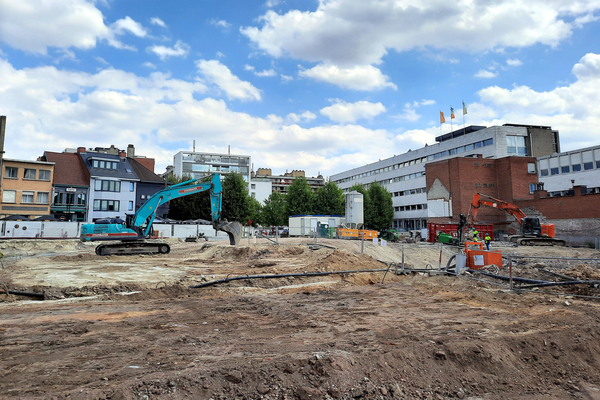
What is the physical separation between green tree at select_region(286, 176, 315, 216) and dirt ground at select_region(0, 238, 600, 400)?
47.7 metres

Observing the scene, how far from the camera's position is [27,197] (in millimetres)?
42719

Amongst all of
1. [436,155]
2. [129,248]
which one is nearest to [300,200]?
[436,155]

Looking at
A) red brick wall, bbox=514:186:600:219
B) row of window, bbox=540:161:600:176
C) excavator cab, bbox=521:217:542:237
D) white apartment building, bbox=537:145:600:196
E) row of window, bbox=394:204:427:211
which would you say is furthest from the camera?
row of window, bbox=394:204:427:211

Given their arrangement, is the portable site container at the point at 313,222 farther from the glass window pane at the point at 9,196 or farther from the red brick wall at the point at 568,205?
the glass window pane at the point at 9,196

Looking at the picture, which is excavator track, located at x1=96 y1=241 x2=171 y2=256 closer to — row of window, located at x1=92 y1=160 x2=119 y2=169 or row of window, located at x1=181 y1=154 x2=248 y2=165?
row of window, located at x1=92 y1=160 x2=119 y2=169

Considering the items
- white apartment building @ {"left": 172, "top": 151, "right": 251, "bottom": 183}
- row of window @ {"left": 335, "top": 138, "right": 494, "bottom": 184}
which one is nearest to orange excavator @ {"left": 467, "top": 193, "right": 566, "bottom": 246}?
row of window @ {"left": 335, "top": 138, "right": 494, "bottom": 184}

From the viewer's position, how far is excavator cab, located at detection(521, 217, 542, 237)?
31984 mm

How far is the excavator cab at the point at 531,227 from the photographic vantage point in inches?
1259

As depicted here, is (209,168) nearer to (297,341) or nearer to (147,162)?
(147,162)

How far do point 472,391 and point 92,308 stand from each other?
8749 millimetres

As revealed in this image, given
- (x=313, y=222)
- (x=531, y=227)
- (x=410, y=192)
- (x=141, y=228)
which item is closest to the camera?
(x=141, y=228)

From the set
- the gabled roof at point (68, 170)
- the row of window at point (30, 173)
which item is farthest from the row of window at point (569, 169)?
the row of window at point (30, 173)

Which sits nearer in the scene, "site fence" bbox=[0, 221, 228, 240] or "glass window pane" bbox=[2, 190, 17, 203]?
"site fence" bbox=[0, 221, 228, 240]

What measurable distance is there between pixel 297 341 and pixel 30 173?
160 feet
